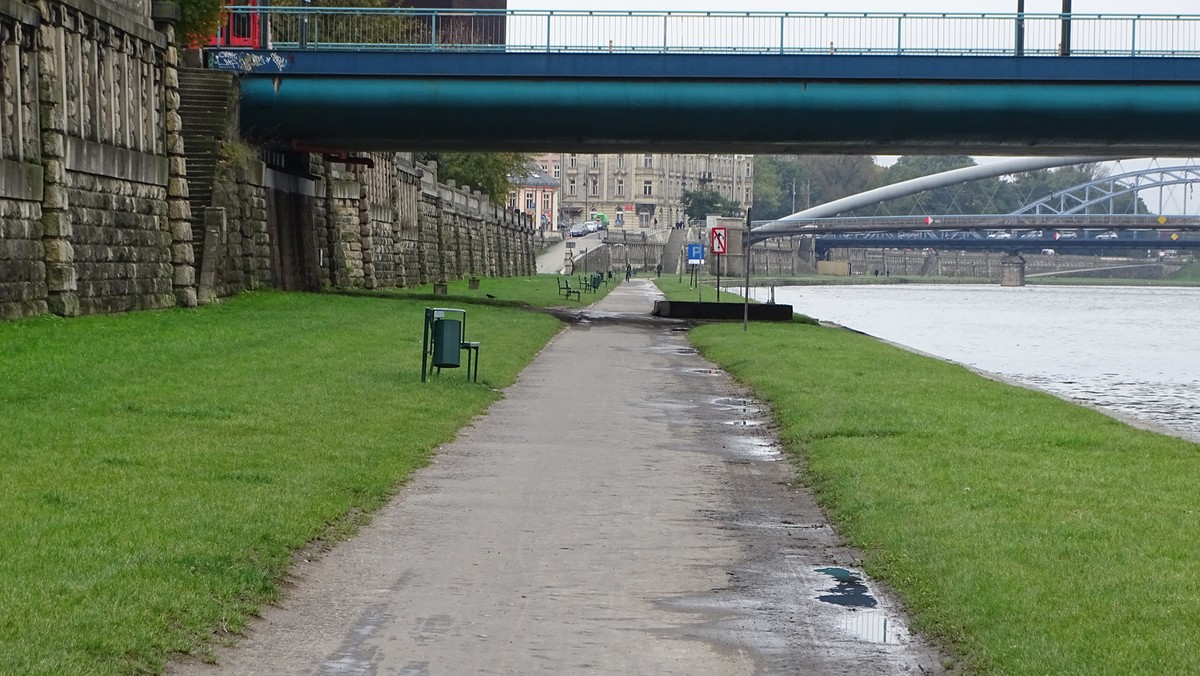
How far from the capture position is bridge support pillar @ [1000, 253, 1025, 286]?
178375 mm

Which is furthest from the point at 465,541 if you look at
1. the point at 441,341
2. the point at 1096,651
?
the point at 441,341

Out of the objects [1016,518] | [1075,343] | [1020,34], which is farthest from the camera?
[1075,343]

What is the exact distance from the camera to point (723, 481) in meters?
15.4

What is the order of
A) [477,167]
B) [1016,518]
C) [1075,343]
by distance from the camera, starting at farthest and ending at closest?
1. [477,167]
2. [1075,343]
3. [1016,518]

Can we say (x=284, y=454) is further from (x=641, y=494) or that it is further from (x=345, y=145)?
(x=345, y=145)

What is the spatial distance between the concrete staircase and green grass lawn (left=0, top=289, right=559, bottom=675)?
40.0ft

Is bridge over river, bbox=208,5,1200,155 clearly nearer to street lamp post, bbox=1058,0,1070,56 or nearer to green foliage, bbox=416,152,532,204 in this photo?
street lamp post, bbox=1058,0,1070,56

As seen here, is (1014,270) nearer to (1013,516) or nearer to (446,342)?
(446,342)

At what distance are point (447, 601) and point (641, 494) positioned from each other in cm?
477

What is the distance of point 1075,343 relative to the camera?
56562 mm

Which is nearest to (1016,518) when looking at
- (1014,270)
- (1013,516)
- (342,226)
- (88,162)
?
(1013,516)

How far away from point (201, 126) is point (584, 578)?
1411 inches

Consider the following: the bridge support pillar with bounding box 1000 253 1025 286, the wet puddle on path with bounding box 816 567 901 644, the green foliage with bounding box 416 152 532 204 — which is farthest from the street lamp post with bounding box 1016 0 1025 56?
the bridge support pillar with bounding box 1000 253 1025 286

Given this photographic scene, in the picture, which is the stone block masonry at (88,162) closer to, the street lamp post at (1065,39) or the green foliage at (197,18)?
the green foliage at (197,18)
